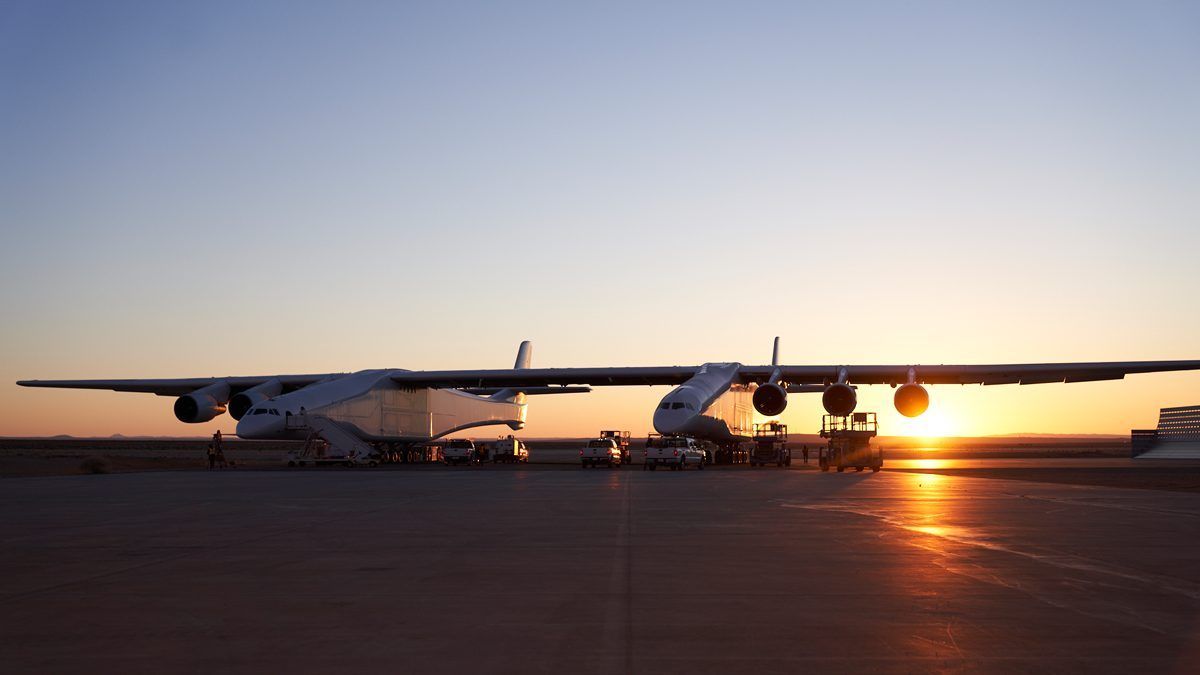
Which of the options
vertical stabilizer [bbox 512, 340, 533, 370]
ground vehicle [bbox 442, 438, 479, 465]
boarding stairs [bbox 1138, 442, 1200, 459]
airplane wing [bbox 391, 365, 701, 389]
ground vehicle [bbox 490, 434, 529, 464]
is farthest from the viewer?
vertical stabilizer [bbox 512, 340, 533, 370]

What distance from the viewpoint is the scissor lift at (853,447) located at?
133 ft

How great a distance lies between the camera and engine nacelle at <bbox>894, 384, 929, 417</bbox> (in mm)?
41812

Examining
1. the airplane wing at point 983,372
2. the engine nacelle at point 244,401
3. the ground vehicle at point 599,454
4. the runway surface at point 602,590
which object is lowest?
the runway surface at point 602,590

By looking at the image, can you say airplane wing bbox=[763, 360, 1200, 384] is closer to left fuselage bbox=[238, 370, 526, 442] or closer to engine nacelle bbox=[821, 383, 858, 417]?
engine nacelle bbox=[821, 383, 858, 417]

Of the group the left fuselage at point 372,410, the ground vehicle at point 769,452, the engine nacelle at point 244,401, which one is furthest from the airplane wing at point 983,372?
the engine nacelle at point 244,401

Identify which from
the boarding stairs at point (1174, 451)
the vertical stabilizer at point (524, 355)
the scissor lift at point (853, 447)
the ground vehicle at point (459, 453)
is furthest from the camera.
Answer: the vertical stabilizer at point (524, 355)

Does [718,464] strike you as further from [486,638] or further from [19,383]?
[486,638]

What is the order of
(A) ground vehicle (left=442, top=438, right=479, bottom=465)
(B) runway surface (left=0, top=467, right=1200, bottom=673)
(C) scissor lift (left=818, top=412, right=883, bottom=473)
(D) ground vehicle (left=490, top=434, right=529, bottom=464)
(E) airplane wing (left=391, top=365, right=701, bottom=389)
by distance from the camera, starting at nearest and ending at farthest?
(B) runway surface (left=0, top=467, right=1200, bottom=673)
(C) scissor lift (left=818, top=412, right=883, bottom=473)
(E) airplane wing (left=391, top=365, right=701, bottom=389)
(A) ground vehicle (left=442, top=438, right=479, bottom=465)
(D) ground vehicle (left=490, top=434, right=529, bottom=464)

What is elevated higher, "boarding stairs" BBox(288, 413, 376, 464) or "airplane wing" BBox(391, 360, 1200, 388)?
"airplane wing" BBox(391, 360, 1200, 388)

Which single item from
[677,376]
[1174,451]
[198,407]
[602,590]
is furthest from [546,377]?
[602,590]

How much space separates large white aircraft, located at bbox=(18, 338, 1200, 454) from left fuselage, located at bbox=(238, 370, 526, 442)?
0.06m

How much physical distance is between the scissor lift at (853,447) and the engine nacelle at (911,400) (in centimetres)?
120

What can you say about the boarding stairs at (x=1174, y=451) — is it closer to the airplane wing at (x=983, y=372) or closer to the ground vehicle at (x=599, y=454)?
the airplane wing at (x=983, y=372)

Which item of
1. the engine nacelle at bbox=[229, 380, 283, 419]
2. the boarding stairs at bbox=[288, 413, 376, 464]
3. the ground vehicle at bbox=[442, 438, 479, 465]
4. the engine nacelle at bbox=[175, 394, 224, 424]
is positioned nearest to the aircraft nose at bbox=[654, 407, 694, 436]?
the boarding stairs at bbox=[288, 413, 376, 464]
